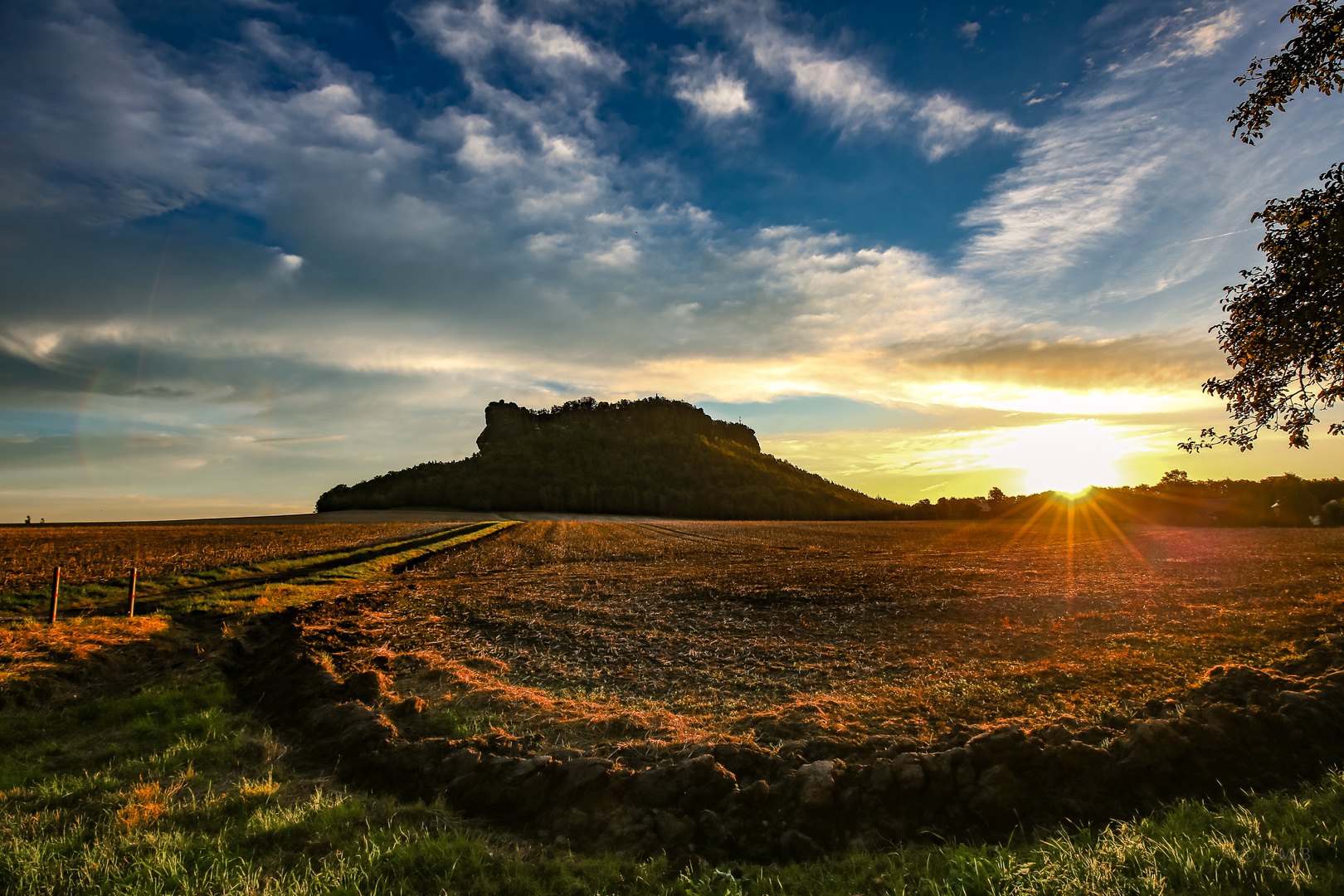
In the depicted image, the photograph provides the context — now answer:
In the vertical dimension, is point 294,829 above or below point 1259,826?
below

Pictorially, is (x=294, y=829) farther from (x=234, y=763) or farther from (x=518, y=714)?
(x=518, y=714)

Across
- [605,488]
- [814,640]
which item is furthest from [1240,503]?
[605,488]

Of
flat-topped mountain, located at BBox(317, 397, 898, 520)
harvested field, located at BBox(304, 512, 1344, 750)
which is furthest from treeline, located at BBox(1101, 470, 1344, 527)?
flat-topped mountain, located at BBox(317, 397, 898, 520)

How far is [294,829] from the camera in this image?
21.7 ft

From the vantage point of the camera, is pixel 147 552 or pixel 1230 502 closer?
pixel 147 552

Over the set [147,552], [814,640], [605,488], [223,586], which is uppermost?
[605,488]

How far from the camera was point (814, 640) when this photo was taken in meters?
15.8

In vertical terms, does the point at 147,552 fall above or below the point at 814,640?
above

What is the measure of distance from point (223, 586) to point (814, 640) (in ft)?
81.0

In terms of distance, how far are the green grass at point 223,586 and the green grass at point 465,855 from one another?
15.5 meters

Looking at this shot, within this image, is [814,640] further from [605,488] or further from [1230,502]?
[605,488]

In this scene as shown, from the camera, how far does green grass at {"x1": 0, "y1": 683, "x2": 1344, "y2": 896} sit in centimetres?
514

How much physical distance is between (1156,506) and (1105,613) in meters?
74.2

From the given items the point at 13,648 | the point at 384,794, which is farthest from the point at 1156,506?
the point at 13,648
